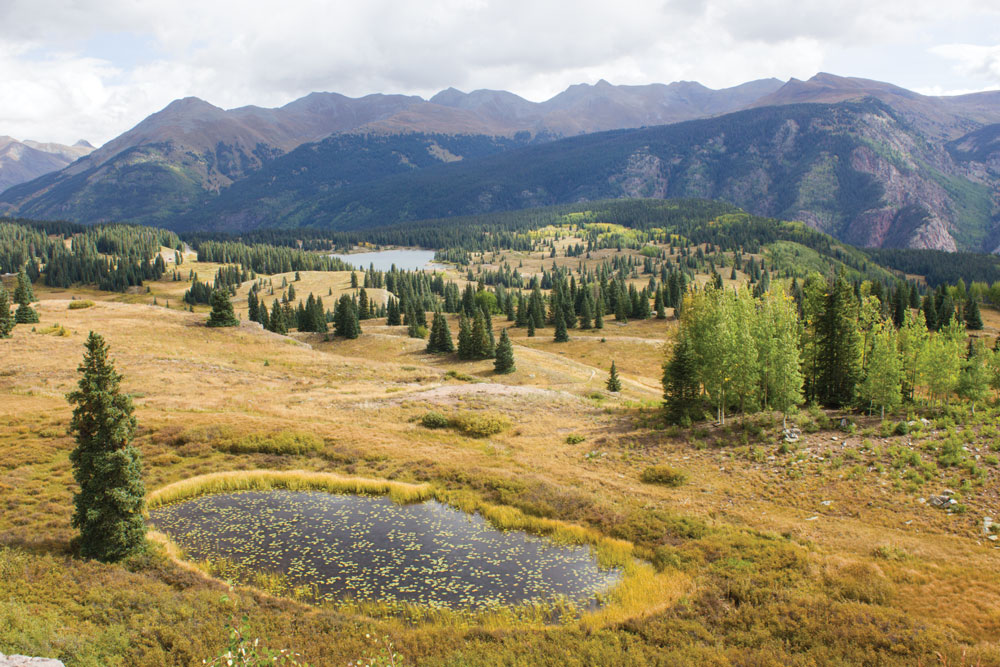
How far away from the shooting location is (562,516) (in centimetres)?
3222

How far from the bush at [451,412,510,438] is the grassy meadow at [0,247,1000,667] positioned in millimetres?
315

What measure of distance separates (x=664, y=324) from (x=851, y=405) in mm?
102183

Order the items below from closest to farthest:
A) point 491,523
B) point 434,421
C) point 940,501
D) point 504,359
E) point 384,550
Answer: point 384,550, point 940,501, point 491,523, point 434,421, point 504,359

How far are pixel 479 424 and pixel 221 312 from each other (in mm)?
60533

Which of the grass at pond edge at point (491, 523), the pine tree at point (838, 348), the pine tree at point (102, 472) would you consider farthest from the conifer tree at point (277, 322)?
the pine tree at point (838, 348)

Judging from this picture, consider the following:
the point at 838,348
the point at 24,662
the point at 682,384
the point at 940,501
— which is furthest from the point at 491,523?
the point at 838,348

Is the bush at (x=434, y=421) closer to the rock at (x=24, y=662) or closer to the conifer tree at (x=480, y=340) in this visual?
the rock at (x=24, y=662)

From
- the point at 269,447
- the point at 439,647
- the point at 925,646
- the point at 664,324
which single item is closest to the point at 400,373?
the point at 269,447

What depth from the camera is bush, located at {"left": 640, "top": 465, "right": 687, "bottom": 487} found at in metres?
36.8

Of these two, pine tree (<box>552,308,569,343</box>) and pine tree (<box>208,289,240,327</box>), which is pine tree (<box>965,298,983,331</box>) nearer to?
pine tree (<box>552,308,569,343</box>)

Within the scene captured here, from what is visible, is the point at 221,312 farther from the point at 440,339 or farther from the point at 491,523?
the point at 491,523

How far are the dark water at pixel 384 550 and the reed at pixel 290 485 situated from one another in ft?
2.97

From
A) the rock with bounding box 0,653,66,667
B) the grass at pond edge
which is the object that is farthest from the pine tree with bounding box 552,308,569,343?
the rock with bounding box 0,653,66,667

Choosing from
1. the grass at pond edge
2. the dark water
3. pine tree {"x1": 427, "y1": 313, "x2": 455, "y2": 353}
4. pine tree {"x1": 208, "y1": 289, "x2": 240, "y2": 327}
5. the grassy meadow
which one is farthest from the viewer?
pine tree {"x1": 427, "y1": 313, "x2": 455, "y2": 353}
